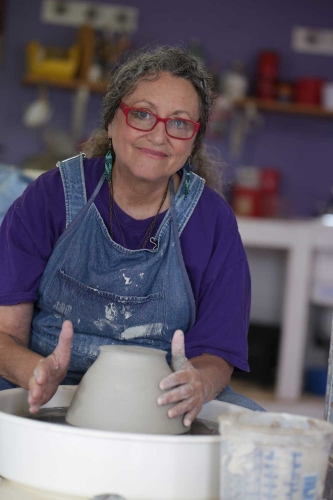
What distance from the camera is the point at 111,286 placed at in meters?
1.65

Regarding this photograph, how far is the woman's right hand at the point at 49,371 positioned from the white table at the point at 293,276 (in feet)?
10.5

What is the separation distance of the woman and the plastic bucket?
523 millimetres

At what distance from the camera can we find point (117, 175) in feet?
5.55

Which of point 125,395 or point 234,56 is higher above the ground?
point 234,56

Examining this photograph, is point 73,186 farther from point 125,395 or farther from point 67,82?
point 67,82

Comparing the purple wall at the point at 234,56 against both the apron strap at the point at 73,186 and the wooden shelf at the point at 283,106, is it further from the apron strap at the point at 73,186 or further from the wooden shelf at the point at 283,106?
the apron strap at the point at 73,186

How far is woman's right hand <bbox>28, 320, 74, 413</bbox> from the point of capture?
1171 millimetres

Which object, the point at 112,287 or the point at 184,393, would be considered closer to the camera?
the point at 184,393

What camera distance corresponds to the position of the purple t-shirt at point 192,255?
5.22 feet

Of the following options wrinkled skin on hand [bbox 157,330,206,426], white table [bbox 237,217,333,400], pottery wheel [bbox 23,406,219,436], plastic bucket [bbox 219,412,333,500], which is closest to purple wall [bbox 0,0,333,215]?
white table [bbox 237,217,333,400]

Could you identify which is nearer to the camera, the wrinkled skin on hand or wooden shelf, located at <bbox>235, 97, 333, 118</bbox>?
the wrinkled skin on hand

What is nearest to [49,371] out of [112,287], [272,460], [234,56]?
[272,460]

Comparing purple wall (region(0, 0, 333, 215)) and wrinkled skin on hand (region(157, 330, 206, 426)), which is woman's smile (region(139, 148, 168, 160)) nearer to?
wrinkled skin on hand (region(157, 330, 206, 426))

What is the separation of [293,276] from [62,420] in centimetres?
313
